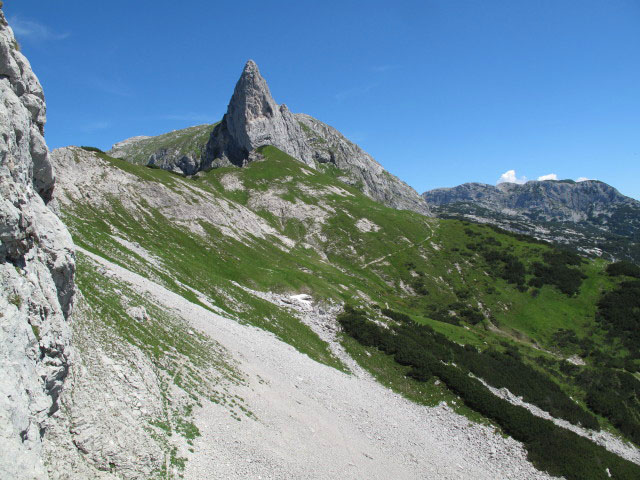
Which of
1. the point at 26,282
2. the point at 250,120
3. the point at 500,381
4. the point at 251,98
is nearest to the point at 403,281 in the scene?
the point at 500,381

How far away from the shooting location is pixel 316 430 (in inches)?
1154

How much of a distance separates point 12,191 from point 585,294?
11626 cm

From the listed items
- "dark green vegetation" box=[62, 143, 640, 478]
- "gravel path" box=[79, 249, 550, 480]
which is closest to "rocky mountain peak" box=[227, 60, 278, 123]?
"dark green vegetation" box=[62, 143, 640, 478]

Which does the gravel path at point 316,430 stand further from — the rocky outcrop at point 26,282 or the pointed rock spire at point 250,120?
the pointed rock spire at point 250,120

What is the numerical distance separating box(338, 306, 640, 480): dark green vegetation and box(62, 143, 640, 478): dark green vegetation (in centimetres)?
24

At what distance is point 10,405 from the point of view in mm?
12594

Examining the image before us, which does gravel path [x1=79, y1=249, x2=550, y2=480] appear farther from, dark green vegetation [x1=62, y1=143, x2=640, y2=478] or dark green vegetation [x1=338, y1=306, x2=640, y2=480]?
dark green vegetation [x1=62, y1=143, x2=640, y2=478]

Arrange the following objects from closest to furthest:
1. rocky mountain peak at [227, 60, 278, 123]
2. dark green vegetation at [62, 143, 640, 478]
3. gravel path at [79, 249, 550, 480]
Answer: gravel path at [79, 249, 550, 480], dark green vegetation at [62, 143, 640, 478], rocky mountain peak at [227, 60, 278, 123]

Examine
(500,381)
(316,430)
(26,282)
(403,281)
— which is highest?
(403,281)

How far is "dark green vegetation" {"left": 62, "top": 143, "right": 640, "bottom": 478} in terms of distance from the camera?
1938 inches

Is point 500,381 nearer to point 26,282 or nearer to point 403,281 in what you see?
point 403,281

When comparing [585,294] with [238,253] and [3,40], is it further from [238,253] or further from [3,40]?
[3,40]

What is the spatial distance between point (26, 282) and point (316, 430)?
22.7 meters

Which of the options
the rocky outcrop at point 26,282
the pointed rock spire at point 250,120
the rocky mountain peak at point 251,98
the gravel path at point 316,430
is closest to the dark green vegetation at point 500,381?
the gravel path at point 316,430
